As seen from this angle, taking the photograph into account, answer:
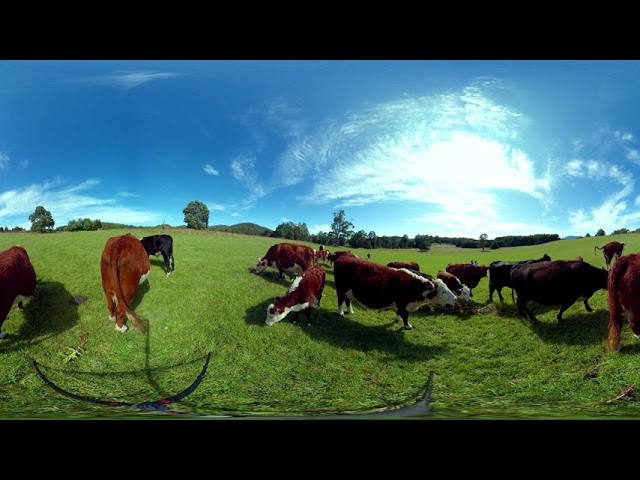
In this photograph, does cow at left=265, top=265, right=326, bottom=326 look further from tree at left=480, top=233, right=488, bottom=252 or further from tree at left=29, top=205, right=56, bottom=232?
tree at left=29, top=205, right=56, bottom=232

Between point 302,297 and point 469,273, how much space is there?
1.46 metres

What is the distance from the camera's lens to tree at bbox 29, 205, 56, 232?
147 centimetres

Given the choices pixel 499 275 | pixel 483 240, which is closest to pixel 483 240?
pixel 483 240

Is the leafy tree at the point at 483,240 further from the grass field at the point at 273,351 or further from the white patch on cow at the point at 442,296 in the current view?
the white patch on cow at the point at 442,296

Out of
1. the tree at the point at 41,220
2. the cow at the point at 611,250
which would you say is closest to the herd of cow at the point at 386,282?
the cow at the point at 611,250

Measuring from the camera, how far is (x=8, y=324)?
1.44 metres

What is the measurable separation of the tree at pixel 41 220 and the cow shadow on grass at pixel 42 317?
0.39 m

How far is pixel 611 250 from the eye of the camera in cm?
148

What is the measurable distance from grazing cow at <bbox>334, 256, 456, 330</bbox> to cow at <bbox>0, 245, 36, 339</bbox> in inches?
83.3

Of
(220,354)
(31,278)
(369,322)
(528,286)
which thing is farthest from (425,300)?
(31,278)

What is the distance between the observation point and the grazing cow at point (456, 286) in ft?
6.98

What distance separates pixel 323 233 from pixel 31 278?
1.91 meters

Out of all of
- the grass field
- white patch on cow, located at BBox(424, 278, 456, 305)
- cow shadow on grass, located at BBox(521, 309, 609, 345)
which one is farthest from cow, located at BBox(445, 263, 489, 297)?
cow shadow on grass, located at BBox(521, 309, 609, 345)
